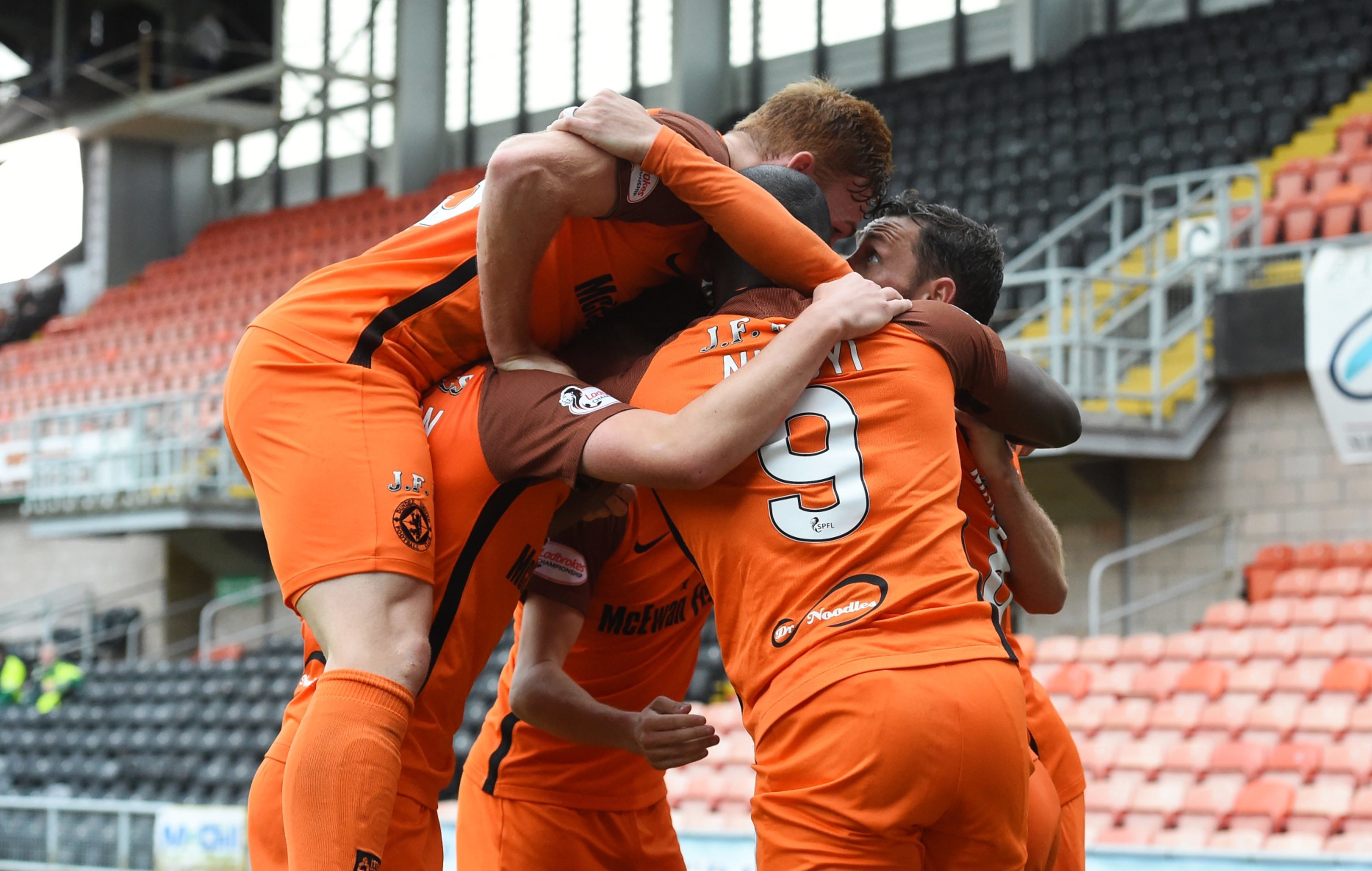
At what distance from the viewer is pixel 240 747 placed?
12.0 metres

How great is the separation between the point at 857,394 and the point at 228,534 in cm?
1629

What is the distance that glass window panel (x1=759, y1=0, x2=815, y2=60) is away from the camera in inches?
797

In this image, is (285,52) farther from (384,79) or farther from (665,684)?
(665,684)

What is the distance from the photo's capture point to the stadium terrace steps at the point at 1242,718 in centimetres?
690

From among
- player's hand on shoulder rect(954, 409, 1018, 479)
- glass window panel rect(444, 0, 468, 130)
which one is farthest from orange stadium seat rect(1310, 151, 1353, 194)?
glass window panel rect(444, 0, 468, 130)

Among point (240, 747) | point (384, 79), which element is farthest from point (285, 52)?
point (240, 747)

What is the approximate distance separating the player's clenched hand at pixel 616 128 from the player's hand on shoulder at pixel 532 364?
15.7 inches

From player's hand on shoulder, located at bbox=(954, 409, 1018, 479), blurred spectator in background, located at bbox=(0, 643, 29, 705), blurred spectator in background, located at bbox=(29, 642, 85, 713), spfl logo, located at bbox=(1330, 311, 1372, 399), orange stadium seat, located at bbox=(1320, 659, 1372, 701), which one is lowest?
blurred spectator in background, located at bbox=(0, 643, 29, 705)

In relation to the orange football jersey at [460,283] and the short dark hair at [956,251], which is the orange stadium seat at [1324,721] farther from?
the orange football jersey at [460,283]

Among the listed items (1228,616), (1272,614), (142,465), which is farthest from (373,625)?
(142,465)

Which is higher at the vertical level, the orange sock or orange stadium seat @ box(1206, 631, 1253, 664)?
the orange sock

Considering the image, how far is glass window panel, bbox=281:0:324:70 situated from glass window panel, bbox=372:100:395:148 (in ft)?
4.20

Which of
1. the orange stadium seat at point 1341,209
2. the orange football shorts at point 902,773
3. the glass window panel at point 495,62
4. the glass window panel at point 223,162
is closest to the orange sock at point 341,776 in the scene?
the orange football shorts at point 902,773

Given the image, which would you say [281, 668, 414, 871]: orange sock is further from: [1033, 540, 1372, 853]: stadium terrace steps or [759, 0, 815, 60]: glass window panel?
Result: [759, 0, 815, 60]: glass window panel
